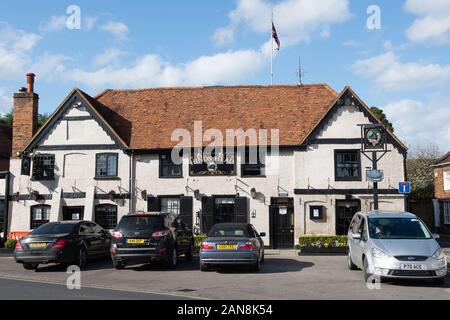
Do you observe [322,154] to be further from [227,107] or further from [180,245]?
[180,245]

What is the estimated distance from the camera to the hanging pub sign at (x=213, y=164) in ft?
76.2

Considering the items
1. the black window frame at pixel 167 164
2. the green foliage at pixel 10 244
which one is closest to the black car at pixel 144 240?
the black window frame at pixel 167 164

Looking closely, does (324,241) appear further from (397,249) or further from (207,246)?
(397,249)

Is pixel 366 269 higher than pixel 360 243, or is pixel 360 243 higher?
pixel 360 243

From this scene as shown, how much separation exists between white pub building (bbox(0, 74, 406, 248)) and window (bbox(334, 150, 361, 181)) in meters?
0.05

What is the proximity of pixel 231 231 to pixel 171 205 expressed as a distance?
975 cm

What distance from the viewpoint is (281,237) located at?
2284cm

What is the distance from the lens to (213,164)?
76.2 ft

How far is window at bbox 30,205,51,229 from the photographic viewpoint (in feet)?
79.4

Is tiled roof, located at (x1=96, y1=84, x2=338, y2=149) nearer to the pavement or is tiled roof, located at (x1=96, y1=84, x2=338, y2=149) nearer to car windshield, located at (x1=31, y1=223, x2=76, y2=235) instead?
car windshield, located at (x1=31, y1=223, x2=76, y2=235)

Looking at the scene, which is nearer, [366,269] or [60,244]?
[366,269]

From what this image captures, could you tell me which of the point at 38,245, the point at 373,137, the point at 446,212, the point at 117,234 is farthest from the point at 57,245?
the point at 446,212
